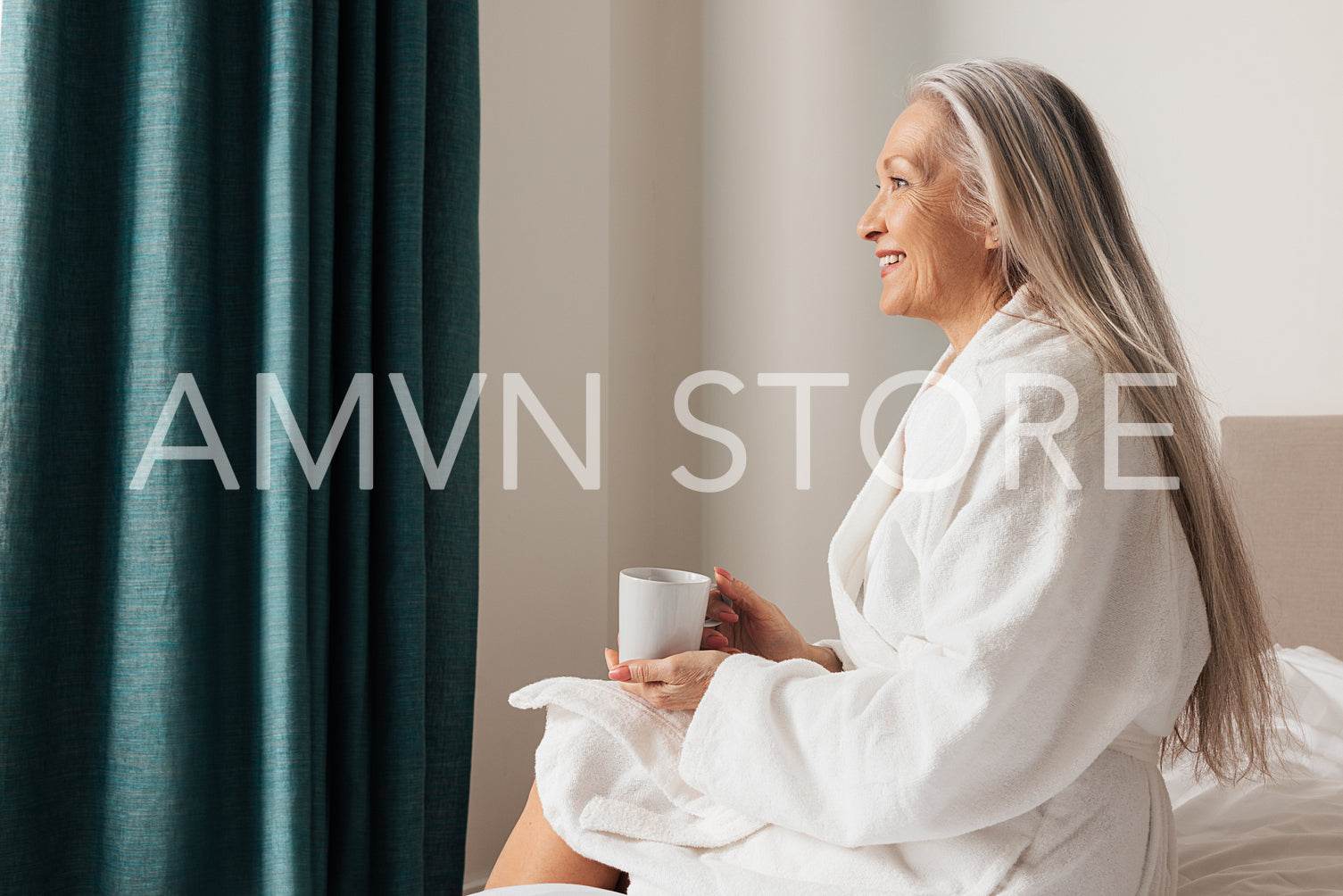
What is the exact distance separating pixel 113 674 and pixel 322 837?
379 millimetres

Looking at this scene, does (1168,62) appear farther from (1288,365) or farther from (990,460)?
(990,460)

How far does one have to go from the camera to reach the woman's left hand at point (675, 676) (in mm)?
979

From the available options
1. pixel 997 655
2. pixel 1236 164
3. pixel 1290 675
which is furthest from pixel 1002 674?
pixel 1236 164

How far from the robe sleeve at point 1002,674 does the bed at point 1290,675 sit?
267 mm

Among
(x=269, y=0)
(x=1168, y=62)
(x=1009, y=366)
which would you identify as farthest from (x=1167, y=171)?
(x=269, y=0)

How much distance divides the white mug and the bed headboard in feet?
3.24

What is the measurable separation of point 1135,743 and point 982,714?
199mm

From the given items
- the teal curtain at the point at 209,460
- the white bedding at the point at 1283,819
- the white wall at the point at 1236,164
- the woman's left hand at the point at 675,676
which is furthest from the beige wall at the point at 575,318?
the white bedding at the point at 1283,819

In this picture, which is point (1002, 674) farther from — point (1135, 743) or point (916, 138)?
point (916, 138)

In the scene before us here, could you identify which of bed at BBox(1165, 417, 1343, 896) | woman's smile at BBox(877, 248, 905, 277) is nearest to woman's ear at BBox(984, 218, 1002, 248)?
woman's smile at BBox(877, 248, 905, 277)

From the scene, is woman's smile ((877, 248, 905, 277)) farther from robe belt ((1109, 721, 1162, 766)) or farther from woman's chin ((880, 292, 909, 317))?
robe belt ((1109, 721, 1162, 766))

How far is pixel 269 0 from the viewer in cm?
140

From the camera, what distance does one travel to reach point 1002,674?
2.58 ft

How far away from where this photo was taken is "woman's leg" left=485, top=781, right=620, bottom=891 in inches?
39.3
